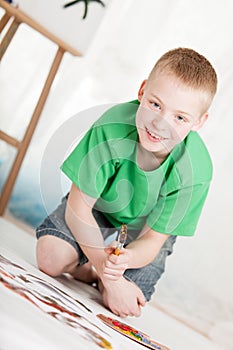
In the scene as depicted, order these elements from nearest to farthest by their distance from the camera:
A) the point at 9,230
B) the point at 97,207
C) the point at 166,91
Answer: the point at 166,91 → the point at 97,207 → the point at 9,230

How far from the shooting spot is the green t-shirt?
3.60 ft

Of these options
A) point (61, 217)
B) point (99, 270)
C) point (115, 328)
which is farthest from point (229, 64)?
point (115, 328)

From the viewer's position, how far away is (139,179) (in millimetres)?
1120

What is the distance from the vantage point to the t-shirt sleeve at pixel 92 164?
3.58 feet

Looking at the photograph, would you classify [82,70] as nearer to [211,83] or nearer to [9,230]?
[9,230]

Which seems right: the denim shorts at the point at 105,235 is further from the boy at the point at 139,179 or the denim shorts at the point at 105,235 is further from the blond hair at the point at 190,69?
the blond hair at the point at 190,69

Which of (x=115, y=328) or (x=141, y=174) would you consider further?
(x=141, y=174)

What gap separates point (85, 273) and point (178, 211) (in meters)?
0.27

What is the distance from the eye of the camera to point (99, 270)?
1.08 metres

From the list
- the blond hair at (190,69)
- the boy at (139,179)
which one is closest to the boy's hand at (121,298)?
the boy at (139,179)

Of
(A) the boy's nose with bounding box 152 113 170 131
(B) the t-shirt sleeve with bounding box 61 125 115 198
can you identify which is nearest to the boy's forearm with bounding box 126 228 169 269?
(B) the t-shirt sleeve with bounding box 61 125 115 198

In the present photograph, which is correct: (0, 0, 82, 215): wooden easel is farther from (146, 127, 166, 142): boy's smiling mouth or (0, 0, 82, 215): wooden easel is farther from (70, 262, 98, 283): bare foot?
(146, 127, 166, 142): boy's smiling mouth

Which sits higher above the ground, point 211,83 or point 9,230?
point 211,83

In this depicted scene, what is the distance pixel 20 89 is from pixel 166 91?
0.98 meters
